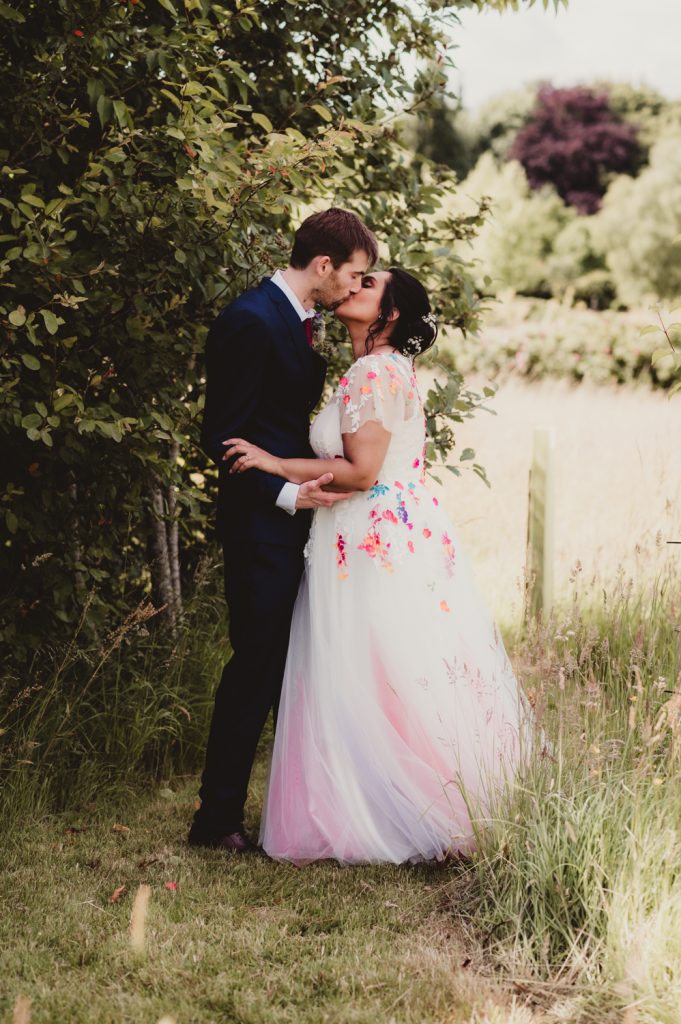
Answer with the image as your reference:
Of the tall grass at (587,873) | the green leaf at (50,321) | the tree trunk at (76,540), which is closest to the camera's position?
the tall grass at (587,873)

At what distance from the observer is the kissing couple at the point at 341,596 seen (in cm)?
354

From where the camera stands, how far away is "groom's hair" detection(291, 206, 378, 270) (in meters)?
3.51

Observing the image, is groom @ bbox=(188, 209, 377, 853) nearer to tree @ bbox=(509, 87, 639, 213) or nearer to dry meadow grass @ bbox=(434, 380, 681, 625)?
dry meadow grass @ bbox=(434, 380, 681, 625)

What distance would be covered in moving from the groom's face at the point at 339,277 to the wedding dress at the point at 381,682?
0.82 ft

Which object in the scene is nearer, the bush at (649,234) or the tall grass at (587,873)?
the tall grass at (587,873)

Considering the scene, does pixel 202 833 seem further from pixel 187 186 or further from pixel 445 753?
pixel 187 186

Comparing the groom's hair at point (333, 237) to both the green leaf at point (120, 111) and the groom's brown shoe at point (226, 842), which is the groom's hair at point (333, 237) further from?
the groom's brown shoe at point (226, 842)

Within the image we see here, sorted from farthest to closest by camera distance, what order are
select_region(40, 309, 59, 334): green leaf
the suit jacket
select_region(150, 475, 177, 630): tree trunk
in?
select_region(150, 475, 177, 630): tree trunk
the suit jacket
select_region(40, 309, 59, 334): green leaf

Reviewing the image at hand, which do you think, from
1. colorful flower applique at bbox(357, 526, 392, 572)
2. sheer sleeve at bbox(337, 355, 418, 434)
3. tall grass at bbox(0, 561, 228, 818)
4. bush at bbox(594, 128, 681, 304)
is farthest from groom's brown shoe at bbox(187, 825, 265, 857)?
bush at bbox(594, 128, 681, 304)

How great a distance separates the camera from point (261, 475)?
11.6ft

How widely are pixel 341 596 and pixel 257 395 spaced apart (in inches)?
30.5

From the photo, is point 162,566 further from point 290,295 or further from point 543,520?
point 543,520

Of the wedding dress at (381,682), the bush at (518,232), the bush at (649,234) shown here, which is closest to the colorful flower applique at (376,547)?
the wedding dress at (381,682)

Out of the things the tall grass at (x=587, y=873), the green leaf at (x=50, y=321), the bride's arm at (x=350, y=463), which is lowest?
the tall grass at (x=587, y=873)
